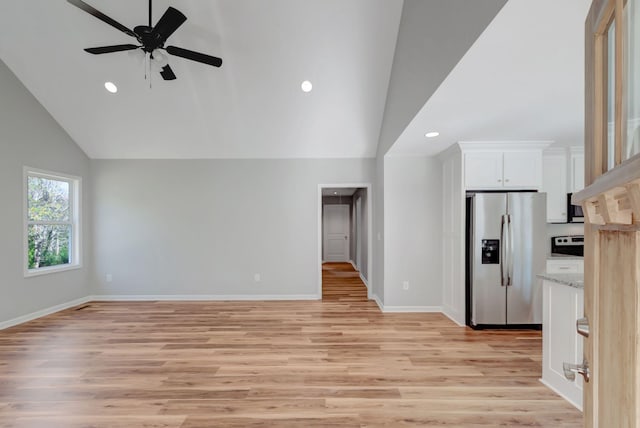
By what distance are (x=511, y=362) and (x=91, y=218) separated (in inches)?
244

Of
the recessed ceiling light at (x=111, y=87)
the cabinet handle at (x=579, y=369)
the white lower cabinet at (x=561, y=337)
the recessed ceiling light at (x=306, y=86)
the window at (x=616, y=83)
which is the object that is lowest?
the white lower cabinet at (x=561, y=337)

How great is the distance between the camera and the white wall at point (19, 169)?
3990mm

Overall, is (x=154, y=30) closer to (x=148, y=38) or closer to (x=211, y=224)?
(x=148, y=38)

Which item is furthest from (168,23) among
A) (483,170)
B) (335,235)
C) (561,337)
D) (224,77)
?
(335,235)

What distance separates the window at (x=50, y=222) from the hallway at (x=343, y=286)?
4129 mm

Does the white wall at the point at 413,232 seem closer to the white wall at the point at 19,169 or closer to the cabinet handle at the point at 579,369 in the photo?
the cabinet handle at the point at 579,369

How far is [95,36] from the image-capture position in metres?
3.66

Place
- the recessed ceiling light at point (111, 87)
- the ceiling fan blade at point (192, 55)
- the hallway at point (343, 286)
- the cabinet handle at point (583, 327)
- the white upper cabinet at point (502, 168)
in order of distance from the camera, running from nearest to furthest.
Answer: the cabinet handle at point (583, 327) < the ceiling fan blade at point (192, 55) < the white upper cabinet at point (502, 168) < the recessed ceiling light at point (111, 87) < the hallway at point (343, 286)

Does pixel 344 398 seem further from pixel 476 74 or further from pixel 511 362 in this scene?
pixel 476 74

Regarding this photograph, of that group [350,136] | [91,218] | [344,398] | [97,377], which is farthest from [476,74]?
[91,218]

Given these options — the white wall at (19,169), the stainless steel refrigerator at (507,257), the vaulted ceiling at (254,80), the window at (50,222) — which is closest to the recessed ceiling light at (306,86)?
the vaulted ceiling at (254,80)

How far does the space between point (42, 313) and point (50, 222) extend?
129 cm

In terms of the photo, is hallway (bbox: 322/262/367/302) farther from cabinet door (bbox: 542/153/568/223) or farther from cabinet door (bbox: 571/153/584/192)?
cabinet door (bbox: 571/153/584/192)

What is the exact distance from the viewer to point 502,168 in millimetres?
3961
